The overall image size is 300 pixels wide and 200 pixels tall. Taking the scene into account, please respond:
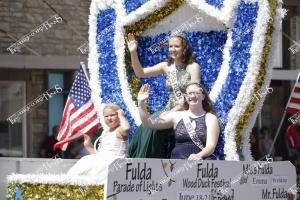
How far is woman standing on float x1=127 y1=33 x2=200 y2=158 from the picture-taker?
304 inches

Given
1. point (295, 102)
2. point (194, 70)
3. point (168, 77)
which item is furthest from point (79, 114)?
point (194, 70)

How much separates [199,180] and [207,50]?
1.83 metres

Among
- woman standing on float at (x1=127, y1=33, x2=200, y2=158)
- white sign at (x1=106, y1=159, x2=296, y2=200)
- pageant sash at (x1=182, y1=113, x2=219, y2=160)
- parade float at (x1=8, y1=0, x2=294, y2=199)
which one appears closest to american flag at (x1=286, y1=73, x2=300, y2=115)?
parade float at (x1=8, y1=0, x2=294, y2=199)

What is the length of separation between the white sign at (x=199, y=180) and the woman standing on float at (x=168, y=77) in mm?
809

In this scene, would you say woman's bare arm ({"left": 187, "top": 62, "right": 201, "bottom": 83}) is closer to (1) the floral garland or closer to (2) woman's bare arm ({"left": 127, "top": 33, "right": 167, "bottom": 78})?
(2) woman's bare arm ({"left": 127, "top": 33, "right": 167, "bottom": 78})

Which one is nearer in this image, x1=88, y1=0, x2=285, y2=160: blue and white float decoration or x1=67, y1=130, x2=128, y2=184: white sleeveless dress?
x1=67, y1=130, x2=128, y2=184: white sleeveless dress

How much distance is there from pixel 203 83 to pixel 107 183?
84.1 inches

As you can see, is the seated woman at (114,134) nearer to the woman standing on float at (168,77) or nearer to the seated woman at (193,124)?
the woman standing on float at (168,77)

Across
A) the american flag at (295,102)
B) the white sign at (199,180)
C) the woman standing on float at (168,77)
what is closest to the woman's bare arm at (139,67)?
the woman standing on float at (168,77)

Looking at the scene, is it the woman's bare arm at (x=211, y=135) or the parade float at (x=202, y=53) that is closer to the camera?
the woman's bare arm at (x=211, y=135)

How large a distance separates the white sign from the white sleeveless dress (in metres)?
0.34

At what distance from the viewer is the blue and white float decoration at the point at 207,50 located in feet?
26.5

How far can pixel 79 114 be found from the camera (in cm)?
1193

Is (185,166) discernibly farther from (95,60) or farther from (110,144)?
(95,60)
